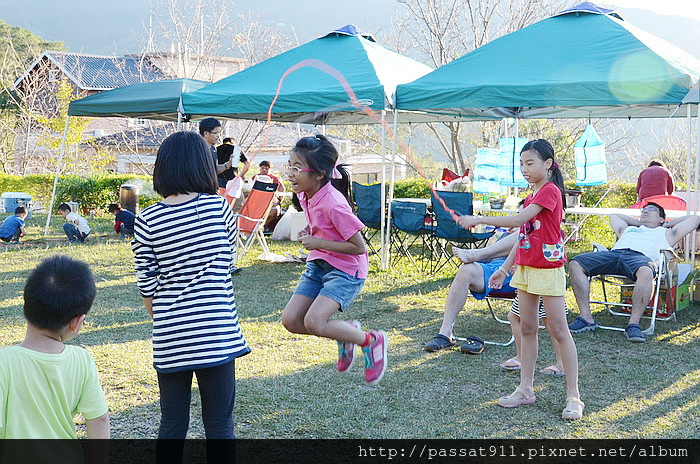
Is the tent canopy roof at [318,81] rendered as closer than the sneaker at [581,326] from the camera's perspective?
No

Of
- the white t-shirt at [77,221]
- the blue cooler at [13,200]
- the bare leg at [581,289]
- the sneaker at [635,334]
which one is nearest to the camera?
the sneaker at [635,334]

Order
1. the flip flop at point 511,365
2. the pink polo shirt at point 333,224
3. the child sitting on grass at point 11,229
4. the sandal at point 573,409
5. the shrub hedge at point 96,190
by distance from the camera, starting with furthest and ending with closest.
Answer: the shrub hedge at point 96,190 < the child sitting on grass at point 11,229 < the flip flop at point 511,365 < the sandal at point 573,409 < the pink polo shirt at point 333,224

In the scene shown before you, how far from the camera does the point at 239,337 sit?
2.59m

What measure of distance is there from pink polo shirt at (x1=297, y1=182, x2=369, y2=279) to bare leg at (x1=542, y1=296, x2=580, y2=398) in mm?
988

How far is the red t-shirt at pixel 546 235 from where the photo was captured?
12.4 feet

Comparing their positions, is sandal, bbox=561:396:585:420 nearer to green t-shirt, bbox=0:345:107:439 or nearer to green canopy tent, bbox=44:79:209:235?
green t-shirt, bbox=0:345:107:439

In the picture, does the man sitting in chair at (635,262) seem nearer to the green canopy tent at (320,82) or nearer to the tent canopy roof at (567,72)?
the tent canopy roof at (567,72)

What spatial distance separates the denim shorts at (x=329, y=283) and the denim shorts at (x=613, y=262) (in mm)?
2905

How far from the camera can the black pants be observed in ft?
8.40

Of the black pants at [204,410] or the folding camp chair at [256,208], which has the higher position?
the folding camp chair at [256,208]

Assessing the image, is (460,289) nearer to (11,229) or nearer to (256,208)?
(256,208)

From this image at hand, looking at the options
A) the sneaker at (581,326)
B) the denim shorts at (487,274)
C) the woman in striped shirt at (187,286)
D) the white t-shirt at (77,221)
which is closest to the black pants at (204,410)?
the woman in striped shirt at (187,286)

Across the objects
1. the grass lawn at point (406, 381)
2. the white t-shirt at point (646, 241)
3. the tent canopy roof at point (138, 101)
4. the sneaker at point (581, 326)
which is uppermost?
the tent canopy roof at point (138, 101)

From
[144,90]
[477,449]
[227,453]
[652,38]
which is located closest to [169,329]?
[227,453]
